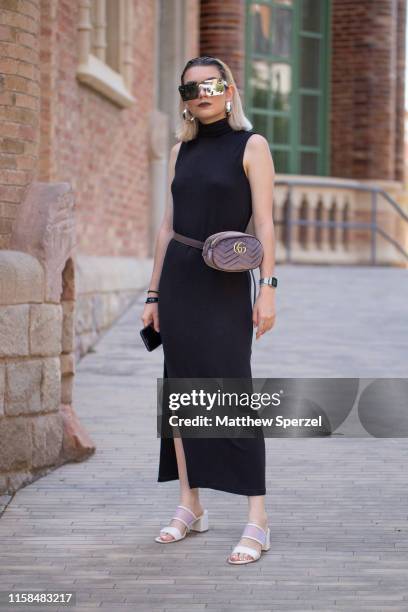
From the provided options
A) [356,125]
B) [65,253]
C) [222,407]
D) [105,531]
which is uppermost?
[356,125]

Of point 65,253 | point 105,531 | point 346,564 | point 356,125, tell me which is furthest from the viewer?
point 356,125

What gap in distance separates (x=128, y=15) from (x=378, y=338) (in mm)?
3916

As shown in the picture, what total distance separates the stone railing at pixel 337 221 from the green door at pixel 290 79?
80 cm

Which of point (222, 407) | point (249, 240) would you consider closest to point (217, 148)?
point (249, 240)

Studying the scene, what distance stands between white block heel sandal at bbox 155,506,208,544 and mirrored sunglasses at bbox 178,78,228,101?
4.89 ft

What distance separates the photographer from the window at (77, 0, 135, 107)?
9.41 m

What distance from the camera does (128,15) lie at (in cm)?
1139

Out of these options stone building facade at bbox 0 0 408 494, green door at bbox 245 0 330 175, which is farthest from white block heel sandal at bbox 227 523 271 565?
green door at bbox 245 0 330 175

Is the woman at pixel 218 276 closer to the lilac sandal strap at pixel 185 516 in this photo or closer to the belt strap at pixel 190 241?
the belt strap at pixel 190 241

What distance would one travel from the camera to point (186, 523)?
4445 mm

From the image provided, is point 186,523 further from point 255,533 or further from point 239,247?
point 239,247

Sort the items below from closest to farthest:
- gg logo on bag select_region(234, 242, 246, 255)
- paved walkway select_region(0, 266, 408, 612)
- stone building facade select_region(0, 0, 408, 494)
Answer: paved walkway select_region(0, 266, 408, 612) → gg logo on bag select_region(234, 242, 246, 255) → stone building facade select_region(0, 0, 408, 494)

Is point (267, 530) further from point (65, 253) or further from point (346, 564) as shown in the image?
point (65, 253)

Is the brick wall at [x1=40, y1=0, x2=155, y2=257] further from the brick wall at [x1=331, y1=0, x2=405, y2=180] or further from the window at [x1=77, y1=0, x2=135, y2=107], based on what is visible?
the brick wall at [x1=331, y1=0, x2=405, y2=180]
